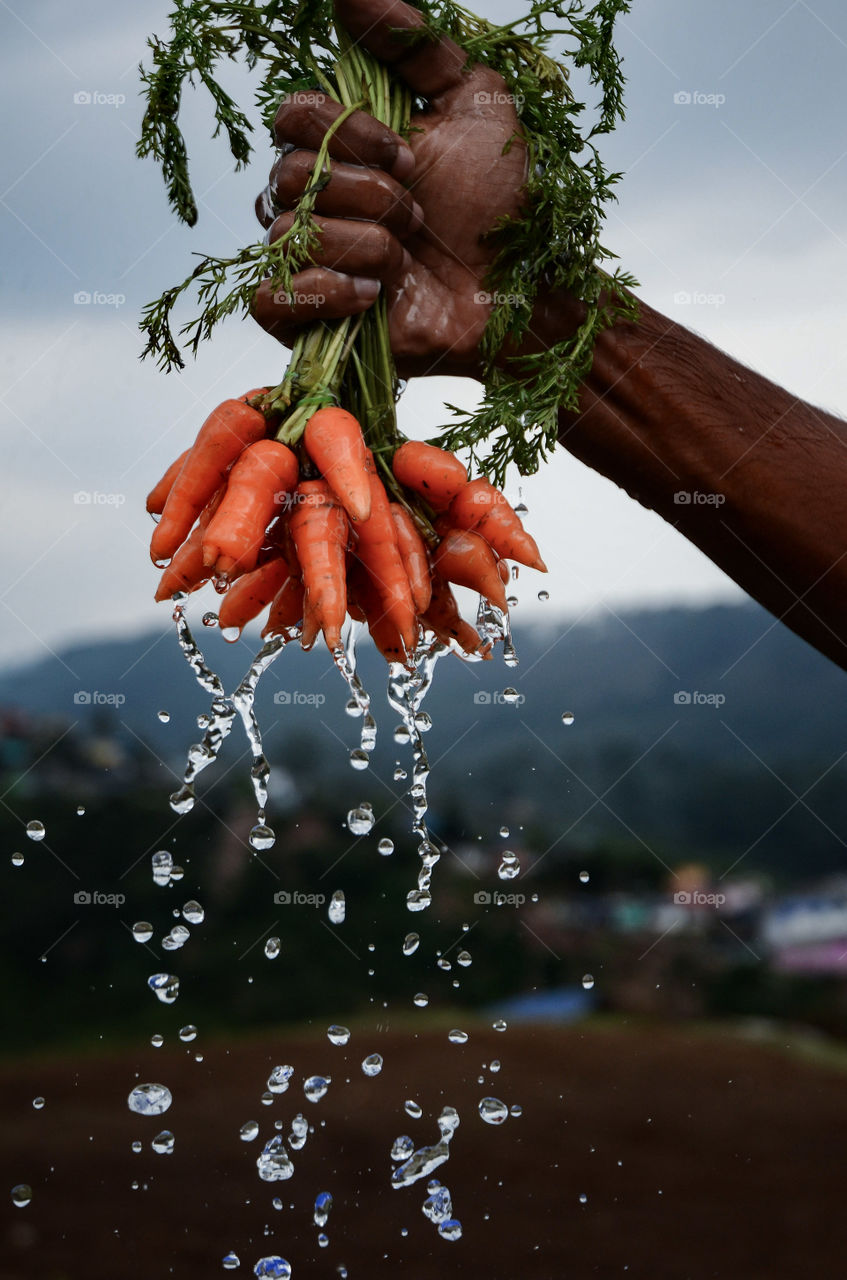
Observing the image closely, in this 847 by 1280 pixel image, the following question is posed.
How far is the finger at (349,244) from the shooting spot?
1200 mm

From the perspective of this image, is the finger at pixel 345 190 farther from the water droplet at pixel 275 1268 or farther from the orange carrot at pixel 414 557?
the water droplet at pixel 275 1268

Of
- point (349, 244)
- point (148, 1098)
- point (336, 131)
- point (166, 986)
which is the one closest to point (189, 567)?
point (349, 244)

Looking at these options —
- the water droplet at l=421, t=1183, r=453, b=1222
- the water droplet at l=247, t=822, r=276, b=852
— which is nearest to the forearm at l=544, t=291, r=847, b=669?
the water droplet at l=247, t=822, r=276, b=852

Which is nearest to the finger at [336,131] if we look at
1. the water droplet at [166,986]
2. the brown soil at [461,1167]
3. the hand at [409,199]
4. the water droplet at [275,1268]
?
the hand at [409,199]

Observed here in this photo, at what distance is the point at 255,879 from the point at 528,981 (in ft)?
5.64

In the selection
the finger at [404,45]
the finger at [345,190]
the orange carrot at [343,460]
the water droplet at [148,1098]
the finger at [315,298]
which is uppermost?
the finger at [404,45]

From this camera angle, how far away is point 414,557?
49.6 inches

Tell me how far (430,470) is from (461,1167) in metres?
3.85

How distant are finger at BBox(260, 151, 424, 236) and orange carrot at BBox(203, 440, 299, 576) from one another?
274mm

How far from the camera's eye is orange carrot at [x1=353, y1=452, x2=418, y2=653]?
47.7 inches

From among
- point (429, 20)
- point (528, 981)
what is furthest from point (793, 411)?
point (528, 981)

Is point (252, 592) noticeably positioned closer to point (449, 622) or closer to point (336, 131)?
point (449, 622)

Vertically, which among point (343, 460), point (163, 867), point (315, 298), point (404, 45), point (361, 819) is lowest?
point (163, 867)

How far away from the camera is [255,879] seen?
591cm
